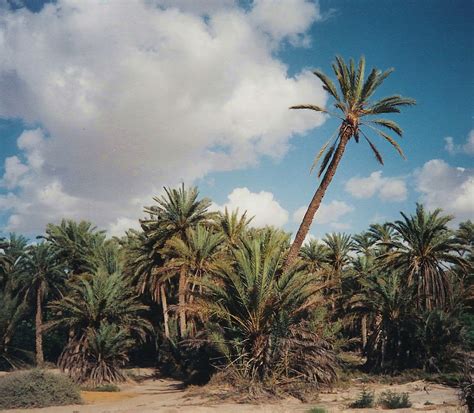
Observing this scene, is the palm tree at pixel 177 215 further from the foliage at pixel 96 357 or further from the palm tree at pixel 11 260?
the palm tree at pixel 11 260

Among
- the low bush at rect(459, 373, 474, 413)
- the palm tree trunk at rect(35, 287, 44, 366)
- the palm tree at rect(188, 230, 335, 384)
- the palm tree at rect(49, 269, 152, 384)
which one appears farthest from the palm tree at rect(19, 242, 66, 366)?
the low bush at rect(459, 373, 474, 413)

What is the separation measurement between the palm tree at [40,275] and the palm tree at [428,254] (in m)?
24.5

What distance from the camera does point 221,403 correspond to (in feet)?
43.9

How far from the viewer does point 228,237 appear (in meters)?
28.8

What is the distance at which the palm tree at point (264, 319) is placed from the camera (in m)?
15.1

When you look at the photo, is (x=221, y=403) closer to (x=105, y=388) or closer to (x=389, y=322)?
(x=105, y=388)

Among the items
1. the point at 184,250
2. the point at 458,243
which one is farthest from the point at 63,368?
the point at 458,243

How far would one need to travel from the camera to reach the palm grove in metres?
15.5

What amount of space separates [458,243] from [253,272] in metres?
14.4

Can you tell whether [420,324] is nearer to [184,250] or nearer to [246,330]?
[246,330]

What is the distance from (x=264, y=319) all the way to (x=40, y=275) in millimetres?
22611

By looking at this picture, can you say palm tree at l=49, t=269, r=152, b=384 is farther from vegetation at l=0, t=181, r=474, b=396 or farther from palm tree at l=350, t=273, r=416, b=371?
palm tree at l=350, t=273, r=416, b=371

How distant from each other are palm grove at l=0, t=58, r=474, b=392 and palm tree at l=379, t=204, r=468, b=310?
7cm

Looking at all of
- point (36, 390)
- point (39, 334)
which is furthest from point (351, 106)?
point (39, 334)
